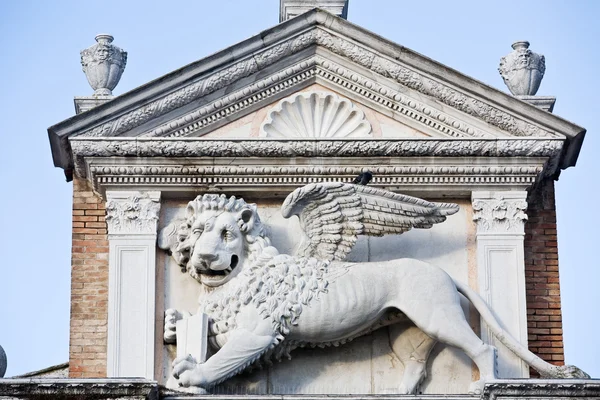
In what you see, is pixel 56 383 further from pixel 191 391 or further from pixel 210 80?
pixel 210 80

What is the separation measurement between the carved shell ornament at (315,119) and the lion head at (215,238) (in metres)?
0.94

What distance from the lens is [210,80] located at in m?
22.5

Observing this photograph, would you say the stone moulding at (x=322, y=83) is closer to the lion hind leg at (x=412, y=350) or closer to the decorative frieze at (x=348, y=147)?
the decorative frieze at (x=348, y=147)

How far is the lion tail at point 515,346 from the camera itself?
2117 centimetres

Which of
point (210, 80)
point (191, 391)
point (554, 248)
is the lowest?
point (191, 391)

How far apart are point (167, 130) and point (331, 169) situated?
1542 millimetres

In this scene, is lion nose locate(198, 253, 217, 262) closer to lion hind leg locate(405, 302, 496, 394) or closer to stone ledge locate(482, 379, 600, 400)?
lion hind leg locate(405, 302, 496, 394)

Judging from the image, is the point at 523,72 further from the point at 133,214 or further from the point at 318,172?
the point at 133,214

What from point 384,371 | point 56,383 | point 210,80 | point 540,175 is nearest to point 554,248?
point 540,175

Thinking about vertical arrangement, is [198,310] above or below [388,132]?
below

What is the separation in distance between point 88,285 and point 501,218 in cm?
377

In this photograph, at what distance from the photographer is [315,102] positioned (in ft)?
74.5

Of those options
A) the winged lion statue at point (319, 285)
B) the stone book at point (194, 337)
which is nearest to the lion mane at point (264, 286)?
the winged lion statue at point (319, 285)

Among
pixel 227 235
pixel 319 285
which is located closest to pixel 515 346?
pixel 319 285
